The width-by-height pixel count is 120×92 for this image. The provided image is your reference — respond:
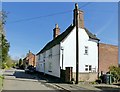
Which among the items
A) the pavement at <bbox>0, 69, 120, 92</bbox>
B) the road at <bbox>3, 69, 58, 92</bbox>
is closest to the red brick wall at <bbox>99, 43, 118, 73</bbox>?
the pavement at <bbox>0, 69, 120, 92</bbox>

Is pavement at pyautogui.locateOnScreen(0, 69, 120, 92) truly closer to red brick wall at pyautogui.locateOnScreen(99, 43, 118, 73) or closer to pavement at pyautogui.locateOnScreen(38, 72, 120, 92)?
pavement at pyautogui.locateOnScreen(38, 72, 120, 92)

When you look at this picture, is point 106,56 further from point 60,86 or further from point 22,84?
point 22,84

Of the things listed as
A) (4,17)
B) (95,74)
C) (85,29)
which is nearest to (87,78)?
(95,74)

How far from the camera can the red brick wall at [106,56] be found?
116 feet

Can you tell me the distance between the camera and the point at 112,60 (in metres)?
37.5

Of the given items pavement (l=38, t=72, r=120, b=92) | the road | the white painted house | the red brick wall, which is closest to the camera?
pavement (l=38, t=72, r=120, b=92)

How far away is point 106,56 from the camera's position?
120ft

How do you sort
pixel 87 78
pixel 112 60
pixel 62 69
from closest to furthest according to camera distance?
pixel 87 78
pixel 62 69
pixel 112 60

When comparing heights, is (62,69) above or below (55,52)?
below

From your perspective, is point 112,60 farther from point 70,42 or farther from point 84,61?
point 70,42

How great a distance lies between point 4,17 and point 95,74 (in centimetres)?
1618

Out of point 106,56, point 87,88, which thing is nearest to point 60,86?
point 87,88

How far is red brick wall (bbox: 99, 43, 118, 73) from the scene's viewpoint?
116ft

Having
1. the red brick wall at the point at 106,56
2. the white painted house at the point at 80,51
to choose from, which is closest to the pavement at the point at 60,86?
the white painted house at the point at 80,51
